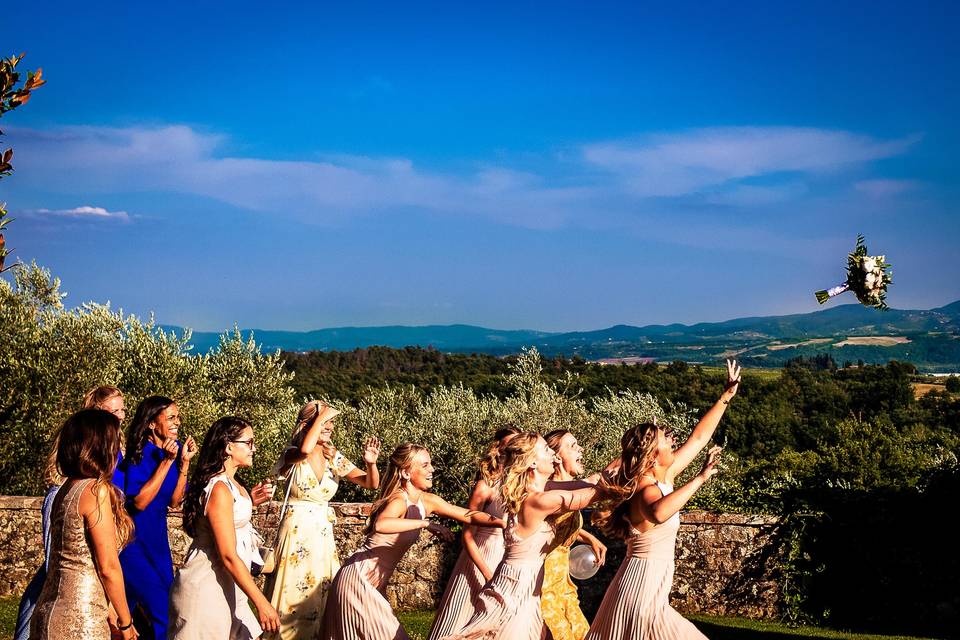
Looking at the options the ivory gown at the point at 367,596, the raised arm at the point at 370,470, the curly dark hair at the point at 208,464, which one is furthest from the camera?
the raised arm at the point at 370,470

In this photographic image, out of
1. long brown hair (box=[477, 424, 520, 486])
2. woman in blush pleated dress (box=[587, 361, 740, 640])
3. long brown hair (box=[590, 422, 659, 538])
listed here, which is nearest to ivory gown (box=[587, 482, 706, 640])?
woman in blush pleated dress (box=[587, 361, 740, 640])

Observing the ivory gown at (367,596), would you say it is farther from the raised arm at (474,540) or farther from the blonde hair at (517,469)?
the blonde hair at (517,469)

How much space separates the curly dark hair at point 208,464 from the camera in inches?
258

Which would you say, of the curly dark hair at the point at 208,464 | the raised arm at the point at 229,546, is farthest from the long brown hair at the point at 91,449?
the curly dark hair at the point at 208,464

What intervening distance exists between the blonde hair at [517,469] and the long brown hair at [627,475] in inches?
20.9

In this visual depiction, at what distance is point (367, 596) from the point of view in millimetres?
6898

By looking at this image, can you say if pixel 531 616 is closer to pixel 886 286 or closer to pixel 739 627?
pixel 886 286

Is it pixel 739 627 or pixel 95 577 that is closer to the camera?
pixel 95 577

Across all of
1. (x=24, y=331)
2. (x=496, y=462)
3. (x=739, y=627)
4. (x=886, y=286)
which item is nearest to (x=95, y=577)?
(x=496, y=462)

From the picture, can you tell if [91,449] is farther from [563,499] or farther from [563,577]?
[563,577]

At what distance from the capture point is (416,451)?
23.8 feet

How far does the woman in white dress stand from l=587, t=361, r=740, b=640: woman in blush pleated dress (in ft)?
7.48

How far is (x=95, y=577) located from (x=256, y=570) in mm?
2649

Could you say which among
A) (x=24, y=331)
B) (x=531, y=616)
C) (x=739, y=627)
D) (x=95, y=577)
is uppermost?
(x=24, y=331)
